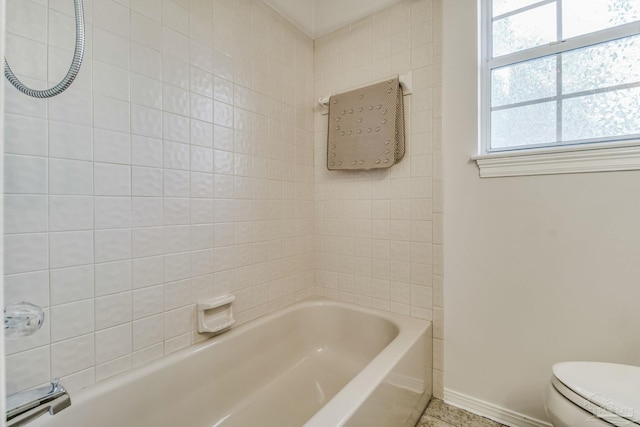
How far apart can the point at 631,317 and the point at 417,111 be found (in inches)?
50.3

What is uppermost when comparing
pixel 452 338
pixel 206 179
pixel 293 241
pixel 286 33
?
pixel 286 33

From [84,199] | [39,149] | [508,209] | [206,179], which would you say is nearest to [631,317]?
[508,209]

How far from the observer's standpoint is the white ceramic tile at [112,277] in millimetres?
1022

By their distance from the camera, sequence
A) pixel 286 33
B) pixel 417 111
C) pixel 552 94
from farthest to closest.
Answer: pixel 286 33, pixel 417 111, pixel 552 94

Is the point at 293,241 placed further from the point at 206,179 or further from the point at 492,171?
the point at 492,171

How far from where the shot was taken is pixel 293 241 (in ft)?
6.13

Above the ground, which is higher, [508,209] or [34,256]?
[508,209]

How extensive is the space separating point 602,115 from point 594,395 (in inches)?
42.9

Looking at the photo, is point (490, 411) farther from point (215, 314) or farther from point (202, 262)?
point (202, 262)

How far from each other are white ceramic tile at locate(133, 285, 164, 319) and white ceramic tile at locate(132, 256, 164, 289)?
0.08ft

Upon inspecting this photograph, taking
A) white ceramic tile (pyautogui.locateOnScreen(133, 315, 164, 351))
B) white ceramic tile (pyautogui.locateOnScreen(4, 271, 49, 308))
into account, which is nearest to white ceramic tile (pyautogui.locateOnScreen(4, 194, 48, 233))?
white ceramic tile (pyautogui.locateOnScreen(4, 271, 49, 308))

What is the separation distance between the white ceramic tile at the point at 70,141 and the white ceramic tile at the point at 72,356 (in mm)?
605

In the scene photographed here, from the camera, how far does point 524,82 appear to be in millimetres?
1413

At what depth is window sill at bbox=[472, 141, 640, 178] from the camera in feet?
3.74
